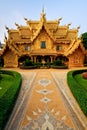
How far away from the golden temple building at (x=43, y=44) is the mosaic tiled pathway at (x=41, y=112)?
59.9ft

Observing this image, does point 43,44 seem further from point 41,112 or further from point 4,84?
point 41,112

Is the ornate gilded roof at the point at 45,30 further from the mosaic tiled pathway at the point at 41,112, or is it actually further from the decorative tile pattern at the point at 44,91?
the mosaic tiled pathway at the point at 41,112

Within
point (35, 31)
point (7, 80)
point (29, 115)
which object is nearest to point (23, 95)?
point (29, 115)

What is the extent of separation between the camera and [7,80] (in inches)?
803

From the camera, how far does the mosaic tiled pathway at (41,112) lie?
9031 mm

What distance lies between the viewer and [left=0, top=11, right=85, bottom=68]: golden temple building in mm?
33125

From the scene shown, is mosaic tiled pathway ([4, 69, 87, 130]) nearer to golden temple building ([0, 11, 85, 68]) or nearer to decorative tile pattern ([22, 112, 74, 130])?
decorative tile pattern ([22, 112, 74, 130])

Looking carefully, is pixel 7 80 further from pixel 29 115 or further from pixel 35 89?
pixel 29 115

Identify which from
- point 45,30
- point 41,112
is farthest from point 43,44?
point 41,112

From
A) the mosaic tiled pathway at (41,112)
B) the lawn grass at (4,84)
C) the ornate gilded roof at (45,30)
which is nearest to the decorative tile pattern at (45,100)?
the mosaic tiled pathway at (41,112)

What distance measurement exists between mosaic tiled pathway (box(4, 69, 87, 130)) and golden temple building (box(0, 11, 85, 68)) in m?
18.3

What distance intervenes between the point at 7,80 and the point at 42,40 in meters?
17.1

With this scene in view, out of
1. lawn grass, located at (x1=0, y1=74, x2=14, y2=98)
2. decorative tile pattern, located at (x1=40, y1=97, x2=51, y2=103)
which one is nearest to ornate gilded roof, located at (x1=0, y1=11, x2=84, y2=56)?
lawn grass, located at (x1=0, y1=74, x2=14, y2=98)

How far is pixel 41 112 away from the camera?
1068 centimetres
